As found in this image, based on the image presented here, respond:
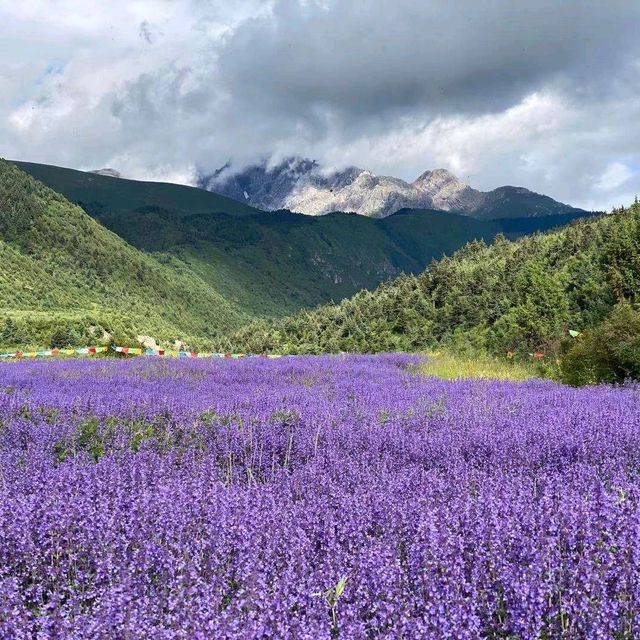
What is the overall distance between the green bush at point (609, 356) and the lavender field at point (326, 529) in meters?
5.54

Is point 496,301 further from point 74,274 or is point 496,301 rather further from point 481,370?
point 74,274

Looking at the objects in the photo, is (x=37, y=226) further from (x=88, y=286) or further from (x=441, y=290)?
(x=441, y=290)

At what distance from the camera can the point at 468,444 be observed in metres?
5.42

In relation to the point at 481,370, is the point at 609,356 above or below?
above

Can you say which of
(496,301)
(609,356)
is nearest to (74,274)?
(496,301)

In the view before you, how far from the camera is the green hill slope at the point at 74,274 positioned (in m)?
71.7

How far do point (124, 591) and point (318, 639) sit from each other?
1005 mm

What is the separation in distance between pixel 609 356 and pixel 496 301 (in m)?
16.6

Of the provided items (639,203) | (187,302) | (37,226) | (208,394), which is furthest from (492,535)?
(187,302)

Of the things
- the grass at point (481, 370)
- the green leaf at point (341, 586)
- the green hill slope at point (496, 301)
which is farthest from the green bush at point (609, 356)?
the green leaf at point (341, 586)

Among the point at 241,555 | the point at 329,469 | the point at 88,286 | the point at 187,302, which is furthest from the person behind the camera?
the point at 187,302

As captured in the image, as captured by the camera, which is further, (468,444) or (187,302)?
(187,302)

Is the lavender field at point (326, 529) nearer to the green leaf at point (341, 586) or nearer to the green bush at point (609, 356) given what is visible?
the green leaf at point (341, 586)

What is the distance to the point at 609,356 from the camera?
11.8 m
